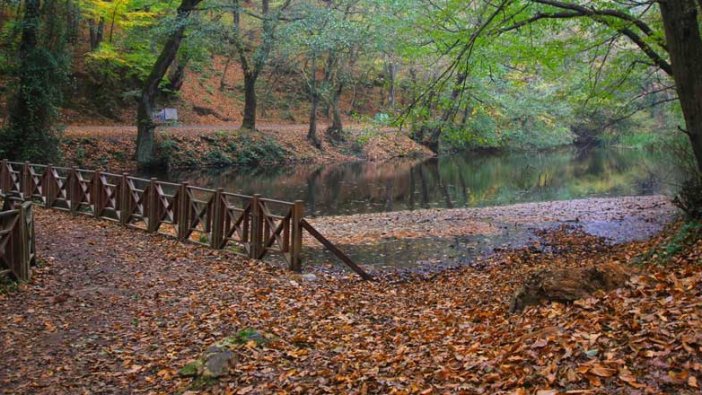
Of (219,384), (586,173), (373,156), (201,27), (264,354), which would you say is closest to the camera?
(219,384)

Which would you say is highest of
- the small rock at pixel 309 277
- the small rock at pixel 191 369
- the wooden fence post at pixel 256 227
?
the wooden fence post at pixel 256 227

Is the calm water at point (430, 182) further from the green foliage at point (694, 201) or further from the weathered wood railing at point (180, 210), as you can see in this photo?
the green foliage at point (694, 201)

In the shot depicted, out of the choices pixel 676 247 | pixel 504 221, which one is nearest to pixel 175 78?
pixel 504 221

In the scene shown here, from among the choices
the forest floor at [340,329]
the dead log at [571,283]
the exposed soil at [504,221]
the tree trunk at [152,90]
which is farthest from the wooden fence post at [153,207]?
the tree trunk at [152,90]

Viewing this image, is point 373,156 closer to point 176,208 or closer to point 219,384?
point 176,208

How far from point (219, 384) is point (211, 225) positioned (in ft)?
23.6

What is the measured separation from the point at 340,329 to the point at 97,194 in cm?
1032

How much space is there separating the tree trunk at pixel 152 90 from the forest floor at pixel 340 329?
585 inches

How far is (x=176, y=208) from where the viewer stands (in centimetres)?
1303

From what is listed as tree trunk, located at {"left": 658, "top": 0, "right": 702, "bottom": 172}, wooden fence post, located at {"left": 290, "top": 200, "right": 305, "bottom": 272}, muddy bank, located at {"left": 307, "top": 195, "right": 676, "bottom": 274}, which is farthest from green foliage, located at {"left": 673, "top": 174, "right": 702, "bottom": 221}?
wooden fence post, located at {"left": 290, "top": 200, "right": 305, "bottom": 272}

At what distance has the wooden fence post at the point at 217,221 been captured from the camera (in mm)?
12008

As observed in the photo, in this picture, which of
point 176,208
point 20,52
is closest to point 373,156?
point 20,52

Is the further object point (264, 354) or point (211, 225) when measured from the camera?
point (211, 225)

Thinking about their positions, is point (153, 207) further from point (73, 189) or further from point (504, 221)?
point (504, 221)
